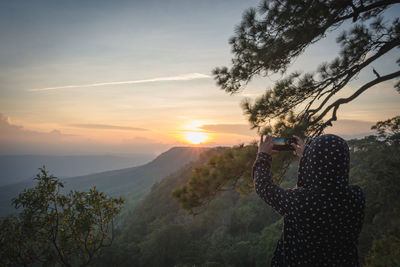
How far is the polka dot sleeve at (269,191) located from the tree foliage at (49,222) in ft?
15.6

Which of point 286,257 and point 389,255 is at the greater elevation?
point 286,257

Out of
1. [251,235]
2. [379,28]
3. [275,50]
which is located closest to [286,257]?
[275,50]

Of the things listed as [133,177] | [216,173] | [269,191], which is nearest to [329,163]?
[269,191]

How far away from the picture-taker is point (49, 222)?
4836 mm

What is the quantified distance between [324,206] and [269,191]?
1.08 feet

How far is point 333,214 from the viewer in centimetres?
118

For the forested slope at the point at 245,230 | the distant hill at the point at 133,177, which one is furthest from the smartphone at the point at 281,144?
the distant hill at the point at 133,177

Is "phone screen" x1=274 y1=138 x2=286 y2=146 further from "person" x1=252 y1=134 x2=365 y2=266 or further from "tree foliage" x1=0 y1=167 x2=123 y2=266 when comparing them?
"tree foliage" x1=0 y1=167 x2=123 y2=266

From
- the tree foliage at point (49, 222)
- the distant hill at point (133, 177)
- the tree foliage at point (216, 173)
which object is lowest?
the distant hill at point (133, 177)

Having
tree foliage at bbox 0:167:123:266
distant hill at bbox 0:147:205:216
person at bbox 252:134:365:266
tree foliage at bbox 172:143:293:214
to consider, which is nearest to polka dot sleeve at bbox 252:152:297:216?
person at bbox 252:134:365:266

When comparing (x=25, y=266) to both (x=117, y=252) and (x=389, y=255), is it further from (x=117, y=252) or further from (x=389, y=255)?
(x=117, y=252)

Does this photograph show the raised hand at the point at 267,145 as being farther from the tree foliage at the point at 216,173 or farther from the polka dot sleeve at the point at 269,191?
the tree foliage at the point at 216,173

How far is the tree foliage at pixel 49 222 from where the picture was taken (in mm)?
4656

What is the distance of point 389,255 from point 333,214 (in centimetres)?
602
